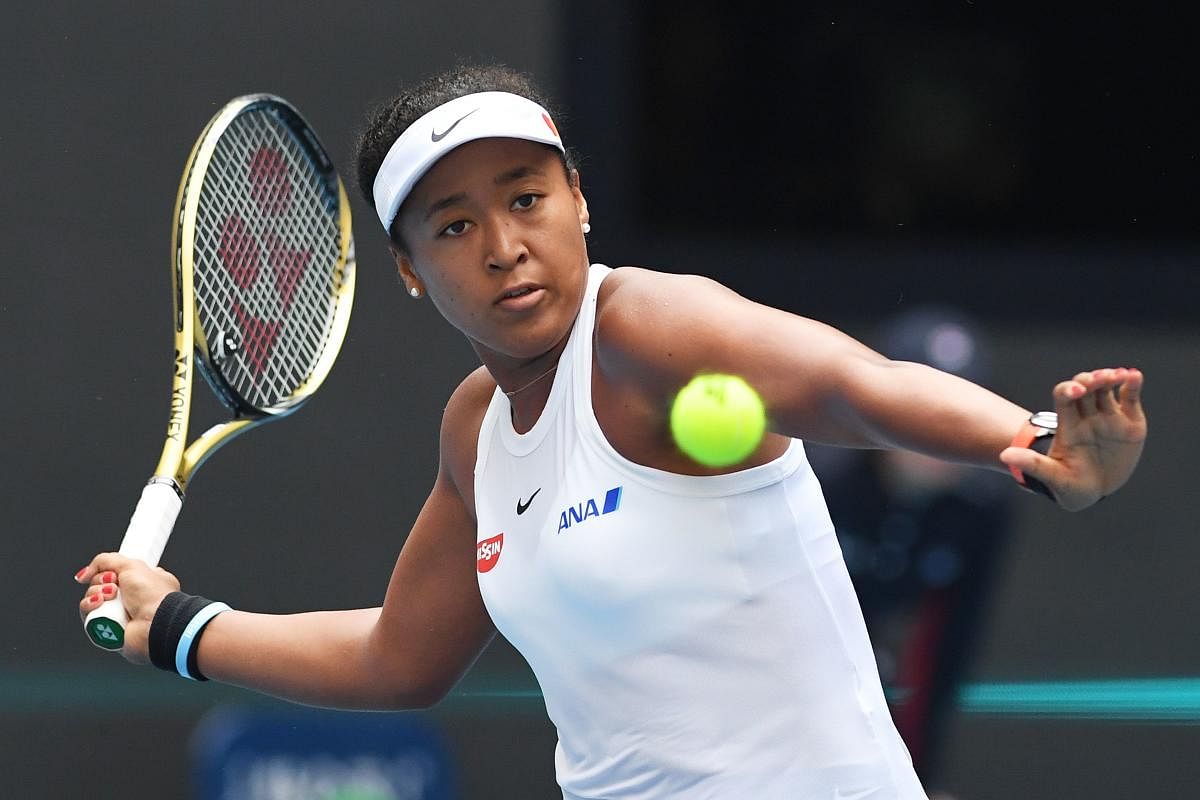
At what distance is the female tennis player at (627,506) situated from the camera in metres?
1.71

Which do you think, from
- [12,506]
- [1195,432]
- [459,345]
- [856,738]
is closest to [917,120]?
[1195,432]

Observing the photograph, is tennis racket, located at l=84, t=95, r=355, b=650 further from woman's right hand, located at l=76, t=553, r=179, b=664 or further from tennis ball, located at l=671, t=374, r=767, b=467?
tennis ball, located at l=671, t=374, r=767, b=467

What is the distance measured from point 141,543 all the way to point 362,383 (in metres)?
1.52

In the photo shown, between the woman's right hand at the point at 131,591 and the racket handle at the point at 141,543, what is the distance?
1cm

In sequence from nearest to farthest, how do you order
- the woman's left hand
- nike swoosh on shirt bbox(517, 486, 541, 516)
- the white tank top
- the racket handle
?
1. the woman's left hand
2. the white tank top
3. nike swoosh on shirt bbox(517, 486, 541, 516)
4. the racket handle

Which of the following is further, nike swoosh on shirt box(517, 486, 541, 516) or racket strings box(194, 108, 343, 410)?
racket strings box(194, 108, 343, 410)

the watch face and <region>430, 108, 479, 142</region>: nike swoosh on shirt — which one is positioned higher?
<region>430, 108, 479, 142</region>: nike swoosh on shirt

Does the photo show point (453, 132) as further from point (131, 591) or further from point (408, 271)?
point (131, 591)

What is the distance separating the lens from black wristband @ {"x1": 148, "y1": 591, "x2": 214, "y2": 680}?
7.50 feet

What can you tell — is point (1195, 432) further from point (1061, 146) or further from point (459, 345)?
point (459, 345)

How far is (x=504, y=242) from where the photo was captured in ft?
5.78

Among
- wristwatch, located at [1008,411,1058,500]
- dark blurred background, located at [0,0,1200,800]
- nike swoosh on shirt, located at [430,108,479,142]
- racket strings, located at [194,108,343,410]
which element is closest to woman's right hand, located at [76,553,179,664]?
racket strings, located at [194,108,343,410]

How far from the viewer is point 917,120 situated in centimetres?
408

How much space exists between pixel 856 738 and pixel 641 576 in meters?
0.29
